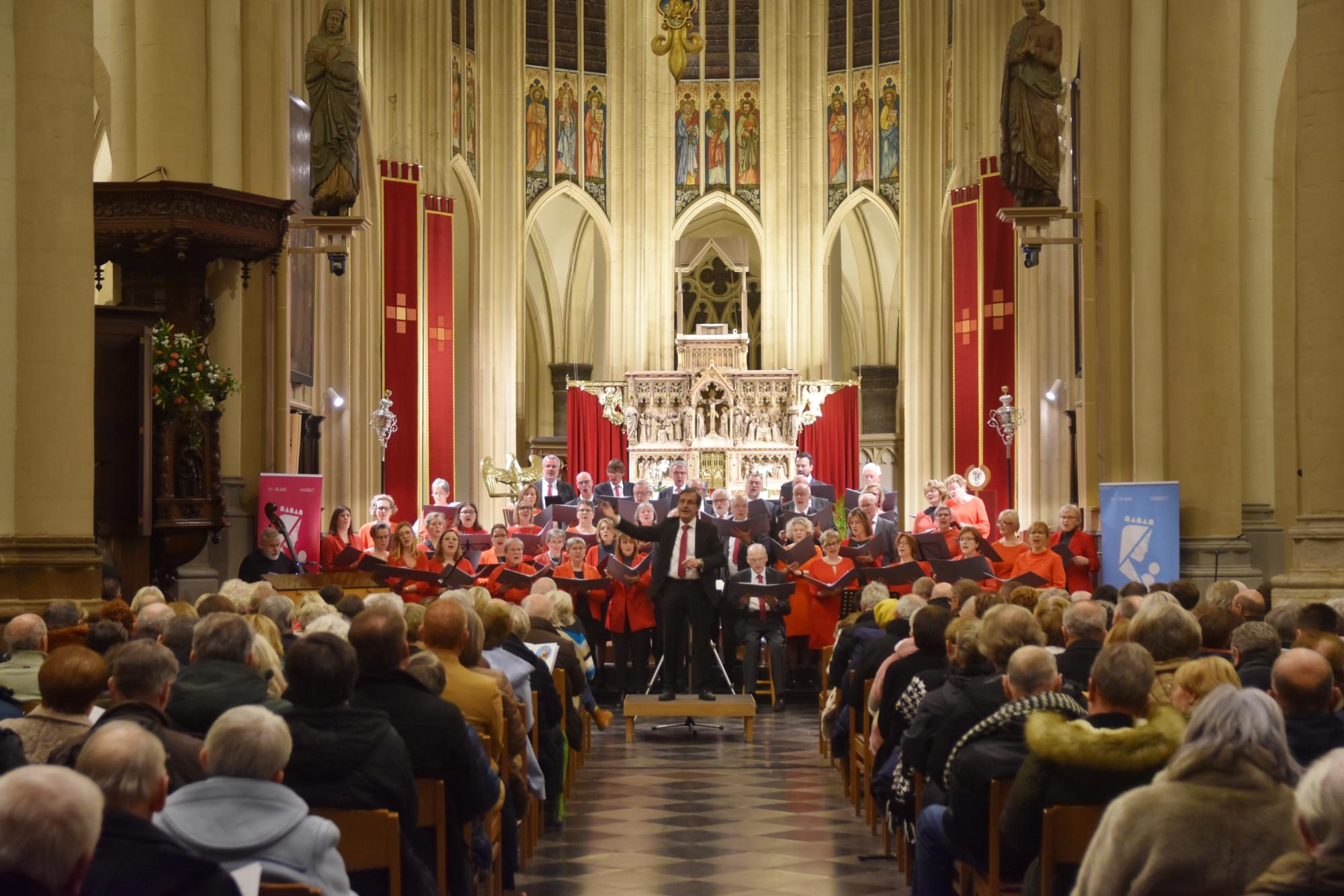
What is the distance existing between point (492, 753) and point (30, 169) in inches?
170

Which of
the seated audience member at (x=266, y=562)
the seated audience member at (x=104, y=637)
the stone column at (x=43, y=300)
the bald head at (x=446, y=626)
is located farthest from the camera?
the seated audience member at (x=266, y=562)

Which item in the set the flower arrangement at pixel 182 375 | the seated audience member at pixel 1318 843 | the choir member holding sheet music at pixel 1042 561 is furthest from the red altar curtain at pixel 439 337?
the seated audience member at pixel 1318 843

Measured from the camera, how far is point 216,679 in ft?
15.1

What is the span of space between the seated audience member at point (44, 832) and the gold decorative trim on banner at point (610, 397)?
2292cm

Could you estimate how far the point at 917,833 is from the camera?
5445 millimetres

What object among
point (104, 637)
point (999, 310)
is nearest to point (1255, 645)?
point (104, 637)

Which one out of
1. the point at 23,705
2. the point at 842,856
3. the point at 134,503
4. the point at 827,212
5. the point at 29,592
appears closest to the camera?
the point at 23,705

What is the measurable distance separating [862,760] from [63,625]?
3817 millimetres

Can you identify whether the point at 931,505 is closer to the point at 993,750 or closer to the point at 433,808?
the point at 993,750

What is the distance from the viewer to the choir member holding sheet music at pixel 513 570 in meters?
12.2

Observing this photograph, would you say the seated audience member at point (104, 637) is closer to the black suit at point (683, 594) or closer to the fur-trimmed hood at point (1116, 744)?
the fur-trimmed hood at point (1116, 744)

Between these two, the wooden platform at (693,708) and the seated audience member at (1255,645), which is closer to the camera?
the seated audience member at (1255,645)

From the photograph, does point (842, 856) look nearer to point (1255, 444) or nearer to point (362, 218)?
point (1255, 444)

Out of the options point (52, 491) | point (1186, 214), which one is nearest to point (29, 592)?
point (52, 491)
